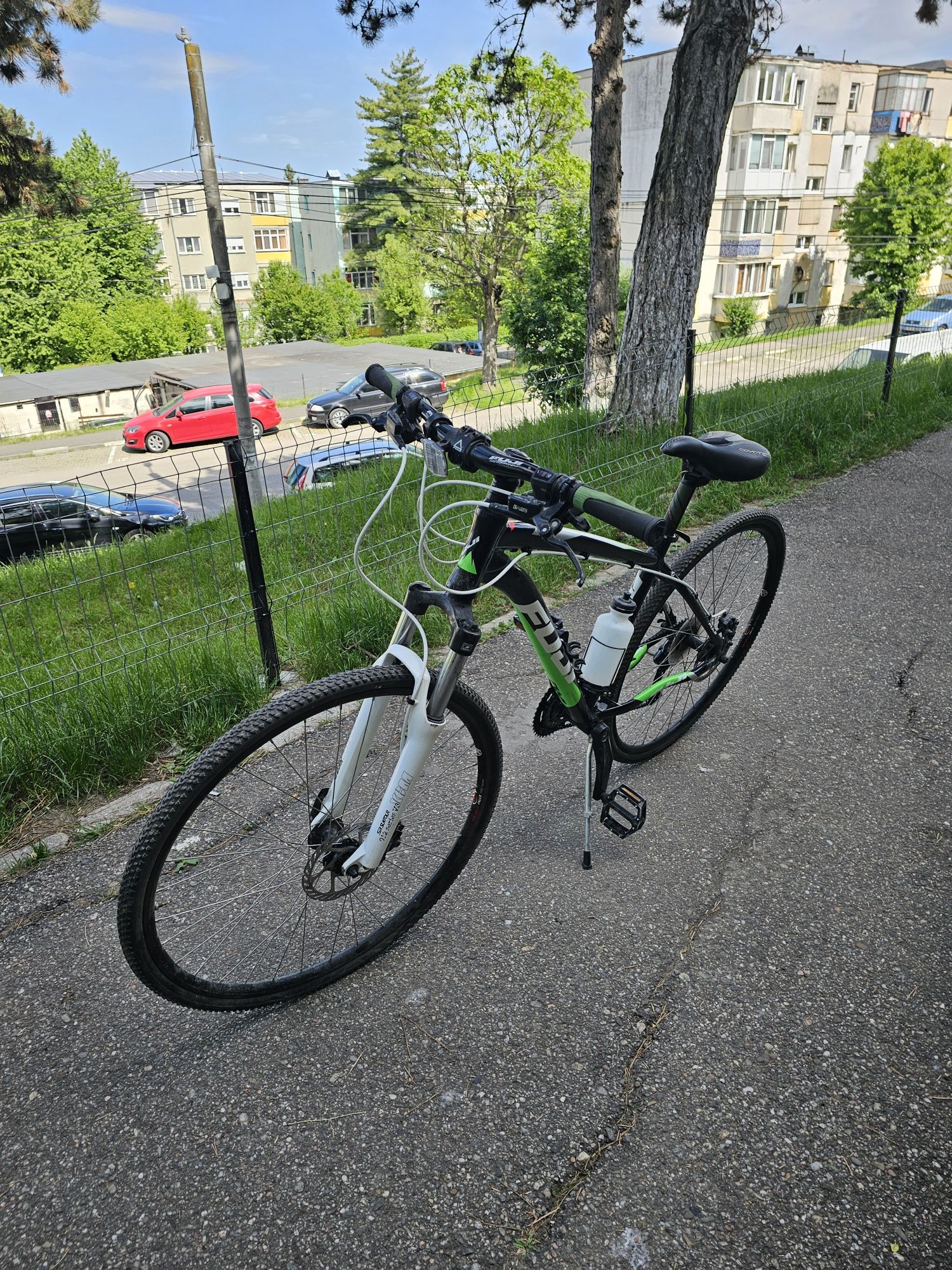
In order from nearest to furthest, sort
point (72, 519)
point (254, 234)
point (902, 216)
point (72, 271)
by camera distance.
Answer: point (72, 519) → point (902, 216) → point (72, 271) → point (254, 234)

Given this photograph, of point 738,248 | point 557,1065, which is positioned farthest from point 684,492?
point 738,248

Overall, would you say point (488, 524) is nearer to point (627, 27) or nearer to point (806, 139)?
point (627, 27)

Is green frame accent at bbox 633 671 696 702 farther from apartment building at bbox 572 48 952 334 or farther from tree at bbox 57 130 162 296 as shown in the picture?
tree at bbox 57 130 162 296

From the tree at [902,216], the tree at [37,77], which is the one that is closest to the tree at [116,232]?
the tree at [902,216]

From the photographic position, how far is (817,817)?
3.18 metres

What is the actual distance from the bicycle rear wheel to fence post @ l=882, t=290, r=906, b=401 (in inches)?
218

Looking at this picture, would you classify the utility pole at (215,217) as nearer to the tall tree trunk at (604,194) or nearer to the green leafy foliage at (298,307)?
the tall tree trunk at (604,194)

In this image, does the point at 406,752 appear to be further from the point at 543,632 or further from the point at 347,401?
the point at 347,401

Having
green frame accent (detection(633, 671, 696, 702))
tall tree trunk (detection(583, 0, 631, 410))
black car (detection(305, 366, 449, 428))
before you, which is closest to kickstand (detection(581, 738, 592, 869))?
green frame accent (detection(633, 671, 696, 702))

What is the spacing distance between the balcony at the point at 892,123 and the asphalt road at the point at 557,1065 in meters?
60.5

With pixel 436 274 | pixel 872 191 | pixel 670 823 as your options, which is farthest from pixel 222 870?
pixel 872 191

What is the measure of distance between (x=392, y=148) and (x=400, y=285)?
8474 mm

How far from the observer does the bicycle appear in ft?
7.06

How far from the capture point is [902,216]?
39406 mm
